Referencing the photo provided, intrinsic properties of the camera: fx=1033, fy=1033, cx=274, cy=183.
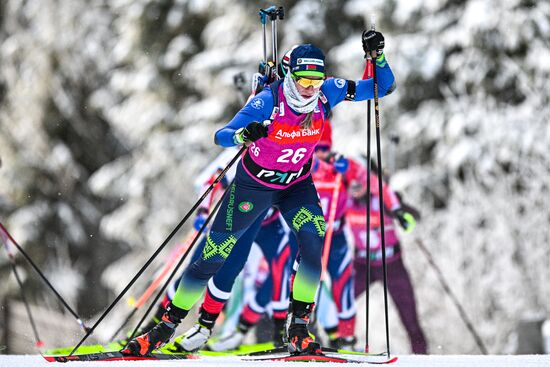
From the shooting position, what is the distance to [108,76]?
2394cm

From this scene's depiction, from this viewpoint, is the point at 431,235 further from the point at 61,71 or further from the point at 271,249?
the point at 61,71

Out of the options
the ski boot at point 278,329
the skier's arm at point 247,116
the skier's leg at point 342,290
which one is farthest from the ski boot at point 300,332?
the skier's leg at point 342,290

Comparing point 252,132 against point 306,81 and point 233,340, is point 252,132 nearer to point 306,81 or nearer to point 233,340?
point 306,81

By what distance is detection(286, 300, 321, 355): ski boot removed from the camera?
241 inches

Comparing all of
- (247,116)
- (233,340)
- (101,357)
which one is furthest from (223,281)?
(233,340)

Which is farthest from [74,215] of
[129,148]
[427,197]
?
[427,197]

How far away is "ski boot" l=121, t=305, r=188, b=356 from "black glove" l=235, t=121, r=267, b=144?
125 centimetres

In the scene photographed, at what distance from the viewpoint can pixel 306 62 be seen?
19.7ft

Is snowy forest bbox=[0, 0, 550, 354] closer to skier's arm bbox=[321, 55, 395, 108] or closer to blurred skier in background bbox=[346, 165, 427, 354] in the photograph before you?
blurred skier in background bbox=[346, 165, 427, 354]

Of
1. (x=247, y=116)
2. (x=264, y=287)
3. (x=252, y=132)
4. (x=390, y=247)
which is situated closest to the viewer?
(x=252, y=132)

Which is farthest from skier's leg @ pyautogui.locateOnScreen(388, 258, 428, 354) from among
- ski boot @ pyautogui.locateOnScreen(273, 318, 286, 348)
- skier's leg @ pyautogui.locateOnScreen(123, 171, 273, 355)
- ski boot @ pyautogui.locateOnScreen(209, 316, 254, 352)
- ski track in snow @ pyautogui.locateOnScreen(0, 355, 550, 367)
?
skier's leg @ pyautogui.locateOnScreen(123, 171, 273, 355)

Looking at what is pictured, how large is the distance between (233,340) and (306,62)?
13.2 feet

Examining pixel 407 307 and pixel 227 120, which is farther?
pixel 227 120

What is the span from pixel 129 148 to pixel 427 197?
867 cm
